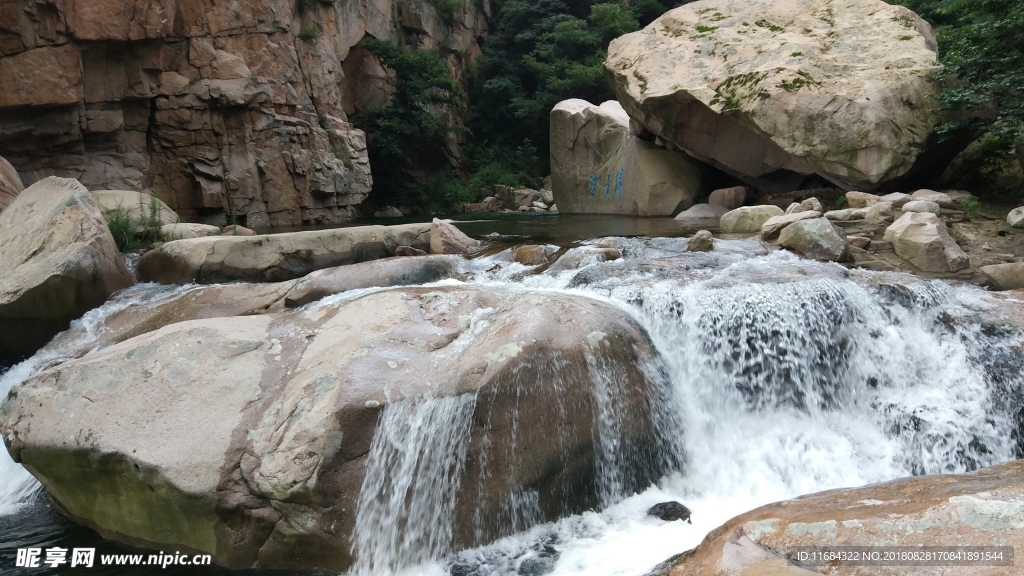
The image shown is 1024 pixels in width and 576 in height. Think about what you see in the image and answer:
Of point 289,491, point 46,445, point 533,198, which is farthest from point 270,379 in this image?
point 533,198

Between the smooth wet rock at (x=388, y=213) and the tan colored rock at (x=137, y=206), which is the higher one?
the tan colored rock at (x=137, y=206)

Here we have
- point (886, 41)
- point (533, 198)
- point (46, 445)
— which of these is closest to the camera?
point (46, 445)

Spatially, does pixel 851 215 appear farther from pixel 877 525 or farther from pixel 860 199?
pixel 877 525

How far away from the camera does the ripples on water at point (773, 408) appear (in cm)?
304

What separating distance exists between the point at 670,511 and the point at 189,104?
13345 millimetres

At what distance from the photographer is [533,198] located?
792 inches

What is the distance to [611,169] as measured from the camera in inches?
502

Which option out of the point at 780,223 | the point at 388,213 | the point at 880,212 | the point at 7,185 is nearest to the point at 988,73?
the point at 880,212

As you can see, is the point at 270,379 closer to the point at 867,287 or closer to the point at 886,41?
the point at 867,287

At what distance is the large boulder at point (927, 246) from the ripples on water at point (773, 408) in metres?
0.79

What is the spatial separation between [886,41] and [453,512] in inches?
367

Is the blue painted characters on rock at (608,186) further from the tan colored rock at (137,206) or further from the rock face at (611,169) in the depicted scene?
the tan colored rock at (137,206)

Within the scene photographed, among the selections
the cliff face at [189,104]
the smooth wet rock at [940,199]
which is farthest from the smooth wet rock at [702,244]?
the cliff face at [189,104]

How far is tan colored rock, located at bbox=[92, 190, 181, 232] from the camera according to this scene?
25.0 ft
